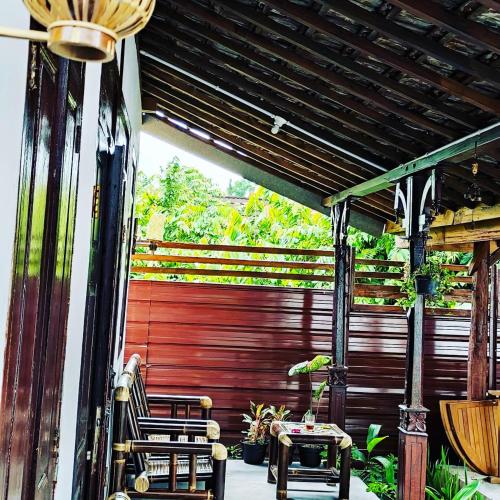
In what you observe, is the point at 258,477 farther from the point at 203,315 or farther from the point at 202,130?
the point at 202,130

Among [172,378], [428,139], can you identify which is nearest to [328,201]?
[172,378]

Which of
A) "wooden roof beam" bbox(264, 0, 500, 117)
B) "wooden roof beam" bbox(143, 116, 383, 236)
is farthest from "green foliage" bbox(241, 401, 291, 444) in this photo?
"wooden roof beam" bbox(264, 0, 500, 117)

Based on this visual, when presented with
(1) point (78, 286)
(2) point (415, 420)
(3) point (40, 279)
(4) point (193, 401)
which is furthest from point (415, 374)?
(3) point (40, 279)

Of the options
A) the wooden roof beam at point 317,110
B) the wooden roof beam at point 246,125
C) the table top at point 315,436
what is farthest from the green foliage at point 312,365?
the wooden roof beam at point 317,110

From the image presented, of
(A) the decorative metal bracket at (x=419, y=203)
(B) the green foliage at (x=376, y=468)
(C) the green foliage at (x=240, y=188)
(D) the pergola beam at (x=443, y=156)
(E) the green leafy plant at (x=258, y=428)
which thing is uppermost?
(C) the green foliage at (x=240, y=188)

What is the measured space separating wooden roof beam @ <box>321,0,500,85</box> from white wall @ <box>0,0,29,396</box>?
2.50m

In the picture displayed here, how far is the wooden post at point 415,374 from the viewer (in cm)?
498

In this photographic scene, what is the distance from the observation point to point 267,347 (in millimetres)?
7996

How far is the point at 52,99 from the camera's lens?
5.00ft

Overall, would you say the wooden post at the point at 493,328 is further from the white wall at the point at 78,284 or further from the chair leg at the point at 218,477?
the white wall at the point at 78,284

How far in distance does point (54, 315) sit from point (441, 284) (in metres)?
4.09

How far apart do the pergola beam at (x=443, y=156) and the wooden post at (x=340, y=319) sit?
2.37 feet

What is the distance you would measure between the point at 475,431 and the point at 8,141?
6993mm

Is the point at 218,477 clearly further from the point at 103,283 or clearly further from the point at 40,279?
the point at 40,279
